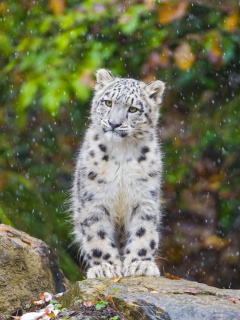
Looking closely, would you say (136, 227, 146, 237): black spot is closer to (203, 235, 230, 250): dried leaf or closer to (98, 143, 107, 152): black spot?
(98, 143, 107, 152): black spot

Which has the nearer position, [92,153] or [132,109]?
[132,109]

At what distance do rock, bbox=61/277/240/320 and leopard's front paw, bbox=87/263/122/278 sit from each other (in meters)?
0.14

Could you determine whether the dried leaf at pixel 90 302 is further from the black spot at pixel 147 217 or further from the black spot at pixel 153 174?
the black spot at pixel 153 174

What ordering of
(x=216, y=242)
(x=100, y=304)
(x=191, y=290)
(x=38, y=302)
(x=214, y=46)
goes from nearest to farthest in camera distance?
(x=100, y=304) → (x=191, y=290) → (x=38, y=302) → (x=214, y=46) → (x=216, y=242)

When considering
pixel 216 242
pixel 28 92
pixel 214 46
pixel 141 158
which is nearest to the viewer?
pixel 141 158

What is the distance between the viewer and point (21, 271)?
6219mm

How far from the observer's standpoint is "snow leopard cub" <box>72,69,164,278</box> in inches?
242

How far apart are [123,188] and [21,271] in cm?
105

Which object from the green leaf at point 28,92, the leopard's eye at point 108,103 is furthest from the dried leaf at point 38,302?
the green leaf at point 28,92

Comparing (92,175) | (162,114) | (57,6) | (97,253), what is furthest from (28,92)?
(97,253)

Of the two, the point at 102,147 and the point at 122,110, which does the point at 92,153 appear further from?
the point at 122,110

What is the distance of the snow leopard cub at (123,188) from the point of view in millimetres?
6156

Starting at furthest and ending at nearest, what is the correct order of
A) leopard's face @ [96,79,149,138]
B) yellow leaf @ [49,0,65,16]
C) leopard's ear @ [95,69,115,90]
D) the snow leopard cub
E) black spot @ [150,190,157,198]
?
1. yellow leaf @ [49,0,65,16]
2. leopard's ear @ [95,69,115,90]
3. black spot @ [150,190,157,198]
4. the snow leopard cub
5. leopard's face @ [96,79,149,138]

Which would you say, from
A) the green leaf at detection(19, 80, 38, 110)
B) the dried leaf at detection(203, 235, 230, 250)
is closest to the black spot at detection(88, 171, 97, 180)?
the green leaf at detection(19, 80, 38, 110)
